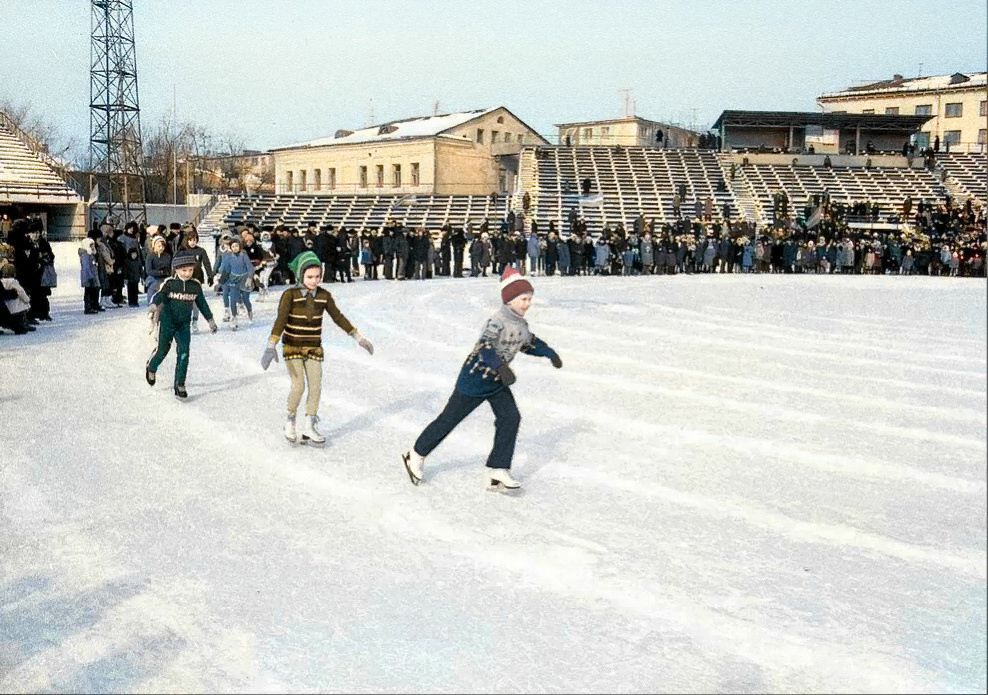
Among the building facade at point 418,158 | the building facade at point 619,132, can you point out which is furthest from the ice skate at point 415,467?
the building facade at point 619,132

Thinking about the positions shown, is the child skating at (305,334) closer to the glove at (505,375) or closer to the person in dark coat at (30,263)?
the glove at (505,375)

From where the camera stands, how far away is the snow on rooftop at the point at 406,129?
5450 cm

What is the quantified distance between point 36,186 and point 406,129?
2645 centimetres

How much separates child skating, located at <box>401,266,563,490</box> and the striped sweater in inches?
49.8

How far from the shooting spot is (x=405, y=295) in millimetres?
18500

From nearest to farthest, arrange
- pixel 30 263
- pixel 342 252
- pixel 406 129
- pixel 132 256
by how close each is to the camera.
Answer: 1. pixel 30 263
2. pixel 132 256
3. pixel 342 252
4. pixel 406 129

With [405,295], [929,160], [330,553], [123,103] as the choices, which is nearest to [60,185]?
[123,103]

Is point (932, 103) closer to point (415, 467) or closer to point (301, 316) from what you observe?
point (301, 316)

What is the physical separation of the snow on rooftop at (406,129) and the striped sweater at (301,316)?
47577 millimetres

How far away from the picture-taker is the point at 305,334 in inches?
241

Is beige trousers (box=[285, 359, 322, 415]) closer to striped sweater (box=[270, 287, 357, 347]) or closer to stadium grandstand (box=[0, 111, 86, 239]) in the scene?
striped sweater (box=[270, 287, 357, 347])

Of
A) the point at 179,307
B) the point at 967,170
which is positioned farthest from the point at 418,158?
the point at 179,307

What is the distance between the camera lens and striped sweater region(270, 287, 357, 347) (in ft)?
19.8

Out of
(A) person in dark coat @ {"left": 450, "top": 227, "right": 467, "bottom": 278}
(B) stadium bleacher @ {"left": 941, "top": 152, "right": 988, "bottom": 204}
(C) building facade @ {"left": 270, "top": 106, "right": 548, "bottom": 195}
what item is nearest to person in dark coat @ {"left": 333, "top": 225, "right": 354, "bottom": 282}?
(A) person in dark coat @ {"left": 450, "top": 227, "right": 467, "bottom": 278}
